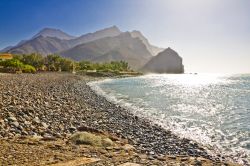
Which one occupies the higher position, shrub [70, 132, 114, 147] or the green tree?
the green tree

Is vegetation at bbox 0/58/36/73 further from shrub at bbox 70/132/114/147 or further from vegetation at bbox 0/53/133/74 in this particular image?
shrub at bbox 70/132/114/147

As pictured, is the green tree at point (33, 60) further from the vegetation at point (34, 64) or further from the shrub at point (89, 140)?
the shrub at point (89, 140)

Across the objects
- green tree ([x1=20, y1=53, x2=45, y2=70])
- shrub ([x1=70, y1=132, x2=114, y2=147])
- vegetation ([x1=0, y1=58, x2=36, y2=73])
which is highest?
green tree ([x1=20, y1=53, x2=45, y2=70])

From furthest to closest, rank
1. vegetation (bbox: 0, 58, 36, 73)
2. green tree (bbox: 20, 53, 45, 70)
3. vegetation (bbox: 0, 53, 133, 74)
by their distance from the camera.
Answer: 1. green tree (bbox: 20, 53, 45, 70)
2. vegetation (bbox: 0, 53, 133, 74)
3. vegetation (bbox: 0, 58, 36, 73)

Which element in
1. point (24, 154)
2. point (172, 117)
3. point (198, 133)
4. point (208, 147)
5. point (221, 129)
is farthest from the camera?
point (172, 117)

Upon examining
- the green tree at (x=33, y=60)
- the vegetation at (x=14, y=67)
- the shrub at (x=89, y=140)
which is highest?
the green tree at (x=33, y=60)

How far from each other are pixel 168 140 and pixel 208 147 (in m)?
2.40

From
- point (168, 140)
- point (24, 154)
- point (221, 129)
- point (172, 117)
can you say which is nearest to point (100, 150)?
point (24, 154)

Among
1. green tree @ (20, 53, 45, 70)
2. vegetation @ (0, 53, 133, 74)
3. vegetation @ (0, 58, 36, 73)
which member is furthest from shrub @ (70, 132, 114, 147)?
green tree @ (20, 53, 45, 70)

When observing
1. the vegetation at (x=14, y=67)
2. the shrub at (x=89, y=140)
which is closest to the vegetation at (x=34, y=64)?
the vegetation at (x=14, y=67)

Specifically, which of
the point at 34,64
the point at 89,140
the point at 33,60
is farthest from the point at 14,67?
the point at 89,140

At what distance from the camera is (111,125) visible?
20719 mm

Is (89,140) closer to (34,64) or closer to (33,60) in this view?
(34,64)

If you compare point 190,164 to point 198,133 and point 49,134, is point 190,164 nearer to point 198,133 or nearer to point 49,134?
point 49,134
